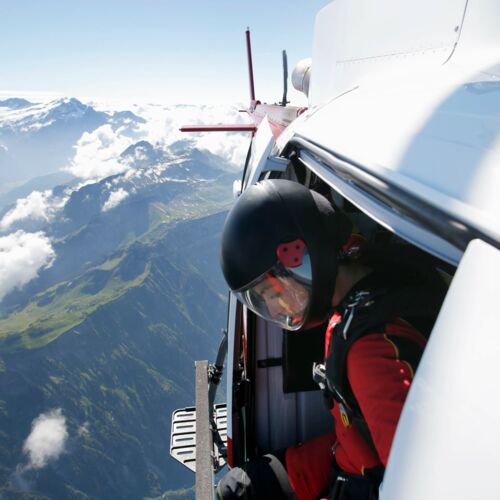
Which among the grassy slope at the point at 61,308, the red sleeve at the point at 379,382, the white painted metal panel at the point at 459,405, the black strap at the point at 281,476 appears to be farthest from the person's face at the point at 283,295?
the grassy slope at the point at 61,308

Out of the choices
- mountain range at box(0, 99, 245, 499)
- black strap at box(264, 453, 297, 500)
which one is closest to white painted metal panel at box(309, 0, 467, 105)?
black strap at box(264, 453, 297, 500)

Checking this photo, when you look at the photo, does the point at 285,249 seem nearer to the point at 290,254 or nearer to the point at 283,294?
the point at 290,254

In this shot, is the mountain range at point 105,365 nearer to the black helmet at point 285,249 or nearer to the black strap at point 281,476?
the black strap at point 281,476

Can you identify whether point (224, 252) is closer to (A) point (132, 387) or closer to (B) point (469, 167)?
(B) point (469, 167)

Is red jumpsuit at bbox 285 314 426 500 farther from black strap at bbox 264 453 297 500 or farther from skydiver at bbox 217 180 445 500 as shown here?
black strap at bbox 264 453 297 500

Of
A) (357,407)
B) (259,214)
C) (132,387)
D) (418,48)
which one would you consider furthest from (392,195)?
(132,387)

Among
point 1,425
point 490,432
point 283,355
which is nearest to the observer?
point 490,432
